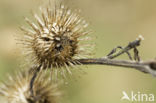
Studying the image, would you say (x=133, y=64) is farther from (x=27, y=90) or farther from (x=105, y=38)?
(x=105, y=38)

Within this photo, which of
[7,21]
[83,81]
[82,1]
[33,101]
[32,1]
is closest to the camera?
[33,101]

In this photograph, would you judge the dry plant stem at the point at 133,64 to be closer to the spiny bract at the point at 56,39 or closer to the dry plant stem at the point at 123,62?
the dry plant stem at the point at 123,62

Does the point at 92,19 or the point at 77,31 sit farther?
the point at 92,19

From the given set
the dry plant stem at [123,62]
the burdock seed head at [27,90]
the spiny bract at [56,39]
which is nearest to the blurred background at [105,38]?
the burdock seed head at [27,90]

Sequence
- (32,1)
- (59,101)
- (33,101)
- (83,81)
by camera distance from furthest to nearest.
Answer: (32,1) → (83,81) → (59,101) → (33,101)

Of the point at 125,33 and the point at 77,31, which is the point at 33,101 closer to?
the point at 77,31

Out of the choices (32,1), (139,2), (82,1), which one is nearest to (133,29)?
(139,2)
